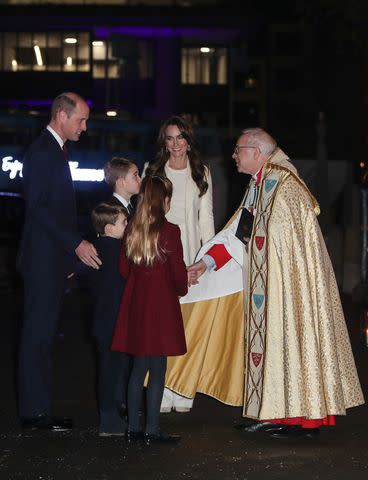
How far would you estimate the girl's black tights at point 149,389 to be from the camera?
7.43m

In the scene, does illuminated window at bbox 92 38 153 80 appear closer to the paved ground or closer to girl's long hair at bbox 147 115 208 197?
the paved ground

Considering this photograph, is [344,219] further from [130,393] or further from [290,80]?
[290,80]

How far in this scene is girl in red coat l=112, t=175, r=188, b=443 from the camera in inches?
285

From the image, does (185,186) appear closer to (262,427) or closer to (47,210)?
(47,210)

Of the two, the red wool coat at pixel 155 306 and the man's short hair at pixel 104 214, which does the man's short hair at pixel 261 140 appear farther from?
the man's short hair at pixel 104 214

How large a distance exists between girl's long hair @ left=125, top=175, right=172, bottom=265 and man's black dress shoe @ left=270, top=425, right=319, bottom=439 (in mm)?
1336

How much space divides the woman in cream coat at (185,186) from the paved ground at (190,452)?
0.64 m

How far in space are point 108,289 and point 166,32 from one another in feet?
221

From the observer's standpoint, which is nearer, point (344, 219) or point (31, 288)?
point (31, 288)

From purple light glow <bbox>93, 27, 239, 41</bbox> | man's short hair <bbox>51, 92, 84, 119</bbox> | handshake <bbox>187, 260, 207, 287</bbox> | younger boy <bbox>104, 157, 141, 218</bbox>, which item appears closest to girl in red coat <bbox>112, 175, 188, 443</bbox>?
younger boy <bbox>104, 157, 141, 218</bbox>

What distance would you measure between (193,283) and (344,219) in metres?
13.1

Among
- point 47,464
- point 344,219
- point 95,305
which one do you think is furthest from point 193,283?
point 344,219

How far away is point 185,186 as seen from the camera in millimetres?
8703

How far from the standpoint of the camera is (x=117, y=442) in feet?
24.6
